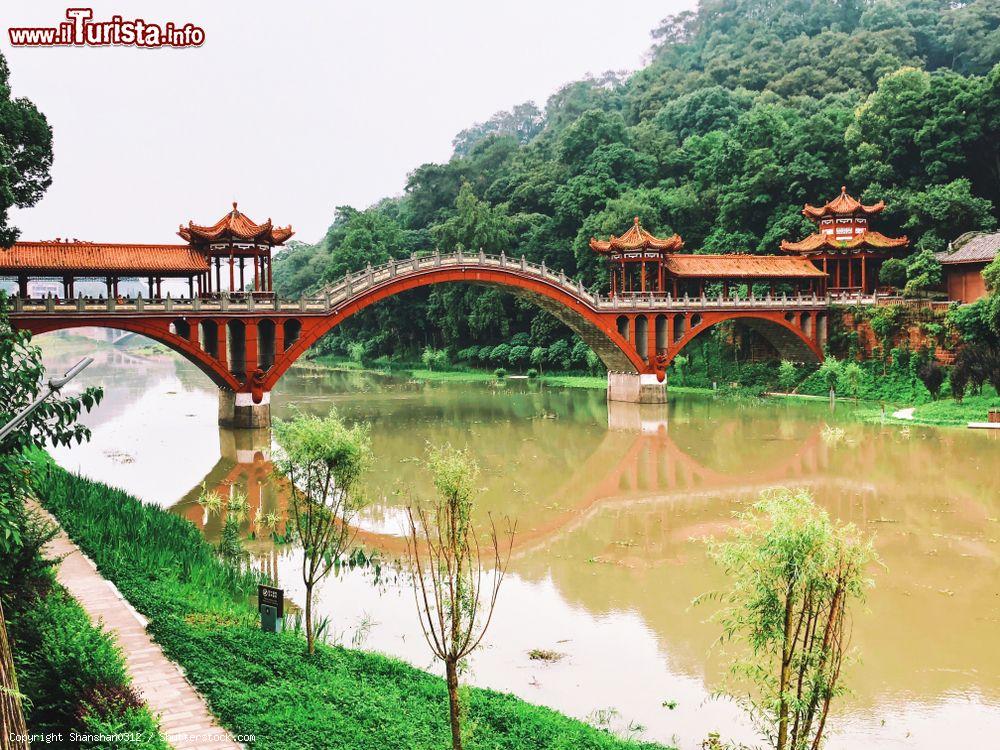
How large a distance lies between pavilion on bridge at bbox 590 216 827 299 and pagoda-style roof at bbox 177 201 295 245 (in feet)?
47.8

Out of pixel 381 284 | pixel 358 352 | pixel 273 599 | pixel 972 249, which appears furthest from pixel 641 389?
pixel 358 352

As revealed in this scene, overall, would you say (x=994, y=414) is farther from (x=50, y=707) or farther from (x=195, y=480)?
(x=50, y=707)

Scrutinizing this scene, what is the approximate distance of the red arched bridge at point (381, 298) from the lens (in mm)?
28812

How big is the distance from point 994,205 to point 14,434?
4935 cm

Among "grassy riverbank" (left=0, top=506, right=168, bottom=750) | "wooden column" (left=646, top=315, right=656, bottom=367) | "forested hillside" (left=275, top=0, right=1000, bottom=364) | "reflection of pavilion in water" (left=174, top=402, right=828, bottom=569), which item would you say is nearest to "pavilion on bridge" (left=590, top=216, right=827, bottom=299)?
"wooden column" (left=646, top=315, right=656, bottom=367)

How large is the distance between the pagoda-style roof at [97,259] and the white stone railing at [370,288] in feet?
3.78

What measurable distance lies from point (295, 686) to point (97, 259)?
958 inches

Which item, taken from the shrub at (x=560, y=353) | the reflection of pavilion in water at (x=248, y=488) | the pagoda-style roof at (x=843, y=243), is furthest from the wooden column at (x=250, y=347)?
the pagoda-style roof at (x=843, y=243)

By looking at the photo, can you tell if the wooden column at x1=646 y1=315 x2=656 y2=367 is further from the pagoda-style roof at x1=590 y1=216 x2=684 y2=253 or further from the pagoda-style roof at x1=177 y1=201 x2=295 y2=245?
the pagoda-style roof at x1=177 y1=201 x2=295 y2=245

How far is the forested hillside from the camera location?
148 ft

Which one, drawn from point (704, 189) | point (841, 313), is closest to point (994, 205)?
point (841, 313)

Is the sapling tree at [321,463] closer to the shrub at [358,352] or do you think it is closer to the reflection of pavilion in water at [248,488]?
the reflection of pavilion in water at [248,488]

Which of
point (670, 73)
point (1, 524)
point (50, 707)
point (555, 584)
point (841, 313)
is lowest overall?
point (555, 584)

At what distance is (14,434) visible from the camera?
7156 millimetres
